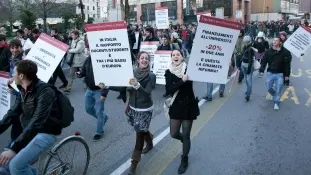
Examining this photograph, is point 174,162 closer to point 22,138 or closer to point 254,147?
point 254,147

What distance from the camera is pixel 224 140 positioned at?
6.01m

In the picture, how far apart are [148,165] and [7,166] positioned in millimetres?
1997

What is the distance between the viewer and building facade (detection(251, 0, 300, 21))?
74.1 metres

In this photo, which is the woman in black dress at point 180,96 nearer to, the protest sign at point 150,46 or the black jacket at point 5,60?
the black jacket at point 5,60

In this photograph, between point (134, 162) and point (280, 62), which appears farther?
point (280, 62)

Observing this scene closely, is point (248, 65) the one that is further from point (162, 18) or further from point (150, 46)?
point (162, 18)

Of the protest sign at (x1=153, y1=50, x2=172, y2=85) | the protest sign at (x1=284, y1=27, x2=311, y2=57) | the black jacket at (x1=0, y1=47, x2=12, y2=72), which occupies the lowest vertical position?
the protest sign at (x1=153, y1=50, x2=172, y2=85)

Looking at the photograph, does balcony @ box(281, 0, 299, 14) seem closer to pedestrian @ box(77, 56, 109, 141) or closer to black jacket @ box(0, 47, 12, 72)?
black jacket @ box(0, 47, 12, 72)

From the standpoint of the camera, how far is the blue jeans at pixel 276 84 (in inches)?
321

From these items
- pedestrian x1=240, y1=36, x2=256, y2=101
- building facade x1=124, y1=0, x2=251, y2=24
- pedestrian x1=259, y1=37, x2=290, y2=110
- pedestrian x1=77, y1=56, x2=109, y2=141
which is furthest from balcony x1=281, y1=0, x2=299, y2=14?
pedestrian x1=77, y1=56, x2=109, y2=141

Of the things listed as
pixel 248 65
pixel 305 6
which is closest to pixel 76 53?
pixel 248 65

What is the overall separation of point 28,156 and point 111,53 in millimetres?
1640

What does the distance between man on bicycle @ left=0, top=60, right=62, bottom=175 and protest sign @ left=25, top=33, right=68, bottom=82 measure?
45.5 inches

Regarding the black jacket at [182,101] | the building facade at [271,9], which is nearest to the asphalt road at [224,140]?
the black jacket at [182,101]
